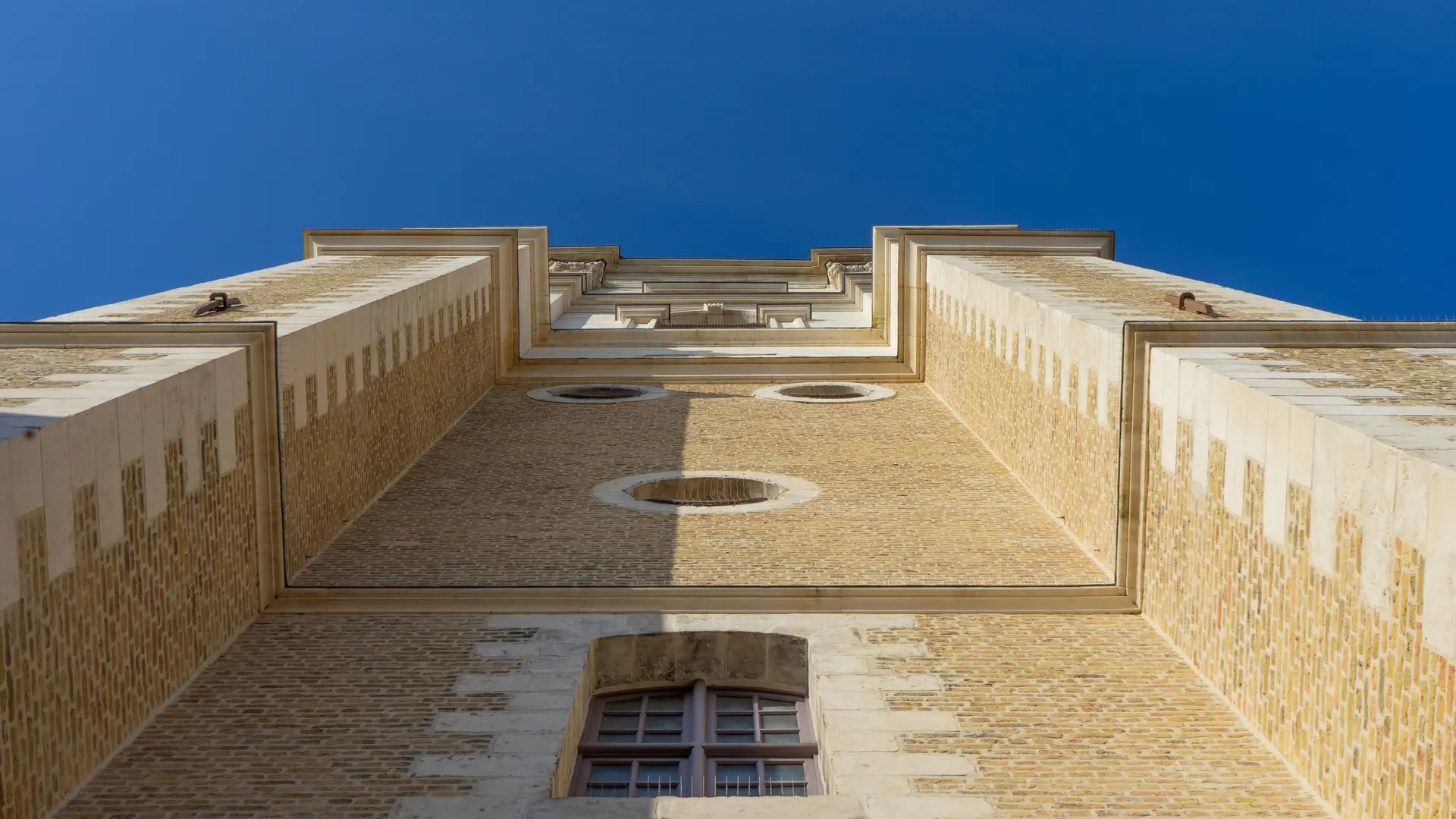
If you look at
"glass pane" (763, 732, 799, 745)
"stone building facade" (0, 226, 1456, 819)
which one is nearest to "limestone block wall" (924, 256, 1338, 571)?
"stone building facade" (0, 226, 1456, 819)

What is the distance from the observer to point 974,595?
406 inches

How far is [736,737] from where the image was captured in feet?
29.3

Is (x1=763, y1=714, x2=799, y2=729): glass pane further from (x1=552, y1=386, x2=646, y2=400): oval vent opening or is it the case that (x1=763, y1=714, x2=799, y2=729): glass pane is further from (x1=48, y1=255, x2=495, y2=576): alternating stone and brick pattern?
(x1=552, y1=386, x2=646, y2=400): oval vent opening

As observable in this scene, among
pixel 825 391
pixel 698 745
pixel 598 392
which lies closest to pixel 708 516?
pixel 698 745

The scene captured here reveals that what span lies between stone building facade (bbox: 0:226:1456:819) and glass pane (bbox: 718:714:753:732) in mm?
34

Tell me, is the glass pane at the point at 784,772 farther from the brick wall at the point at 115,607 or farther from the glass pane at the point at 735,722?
the brick wall at the point at 115,607

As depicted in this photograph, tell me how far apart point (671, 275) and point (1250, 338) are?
3541 centimetres

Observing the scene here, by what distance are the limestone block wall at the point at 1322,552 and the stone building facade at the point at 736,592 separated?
29 millimetres

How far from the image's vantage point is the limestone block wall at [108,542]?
6.59 m

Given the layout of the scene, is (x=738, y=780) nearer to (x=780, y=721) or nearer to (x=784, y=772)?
(x=784, y=772)

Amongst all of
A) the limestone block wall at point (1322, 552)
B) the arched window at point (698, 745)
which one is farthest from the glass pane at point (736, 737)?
the limestone block wall at point (1322, 552)

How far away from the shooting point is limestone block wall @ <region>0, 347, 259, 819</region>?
259 inches

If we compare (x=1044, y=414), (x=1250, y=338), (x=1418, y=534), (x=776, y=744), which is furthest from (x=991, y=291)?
(x=1418, y=534)

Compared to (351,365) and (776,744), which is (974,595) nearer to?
(776,744)
